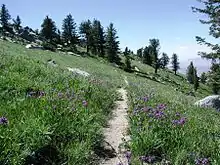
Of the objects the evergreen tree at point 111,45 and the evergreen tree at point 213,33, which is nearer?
the evergreen tree at point 213,33

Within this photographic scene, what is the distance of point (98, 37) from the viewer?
4240 inches

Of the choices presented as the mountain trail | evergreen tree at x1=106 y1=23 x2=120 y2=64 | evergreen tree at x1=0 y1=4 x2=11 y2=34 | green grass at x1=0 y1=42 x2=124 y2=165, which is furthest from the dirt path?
evergreen tree at x1=0 y1=4 x2=11 y2=34

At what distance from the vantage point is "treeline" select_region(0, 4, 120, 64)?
9894cm

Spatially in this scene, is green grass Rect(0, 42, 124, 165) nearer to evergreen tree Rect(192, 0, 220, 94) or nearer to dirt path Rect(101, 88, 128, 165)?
dirt path Rect(101, 88, 128, 165)

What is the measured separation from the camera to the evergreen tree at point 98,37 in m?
107

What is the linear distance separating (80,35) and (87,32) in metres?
3.42

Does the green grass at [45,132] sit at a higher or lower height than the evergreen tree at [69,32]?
lower

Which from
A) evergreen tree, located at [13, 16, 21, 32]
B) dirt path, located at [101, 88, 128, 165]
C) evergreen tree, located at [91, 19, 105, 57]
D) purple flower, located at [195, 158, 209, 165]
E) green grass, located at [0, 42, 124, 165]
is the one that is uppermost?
evergreen tree, located at [13, 16, 21, 32]

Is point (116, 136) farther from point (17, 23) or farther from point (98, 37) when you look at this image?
point (17, 23)

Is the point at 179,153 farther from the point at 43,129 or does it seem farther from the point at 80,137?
the point at 43,129

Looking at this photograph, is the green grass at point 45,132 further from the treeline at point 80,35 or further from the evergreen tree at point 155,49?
the evergreen tree at point 155,49

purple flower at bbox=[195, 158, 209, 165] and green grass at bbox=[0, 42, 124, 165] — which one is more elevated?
green grass at bbox=[0, 42, 124, 165]

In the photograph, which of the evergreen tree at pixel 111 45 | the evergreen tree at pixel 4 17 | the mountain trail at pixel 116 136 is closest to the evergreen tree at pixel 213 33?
the mountain trail at pixel 116 136

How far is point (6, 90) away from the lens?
927cm
